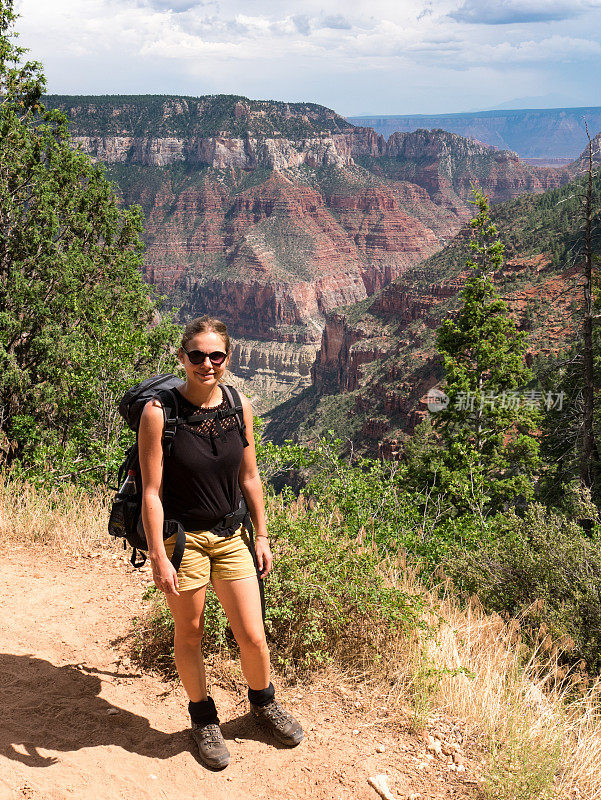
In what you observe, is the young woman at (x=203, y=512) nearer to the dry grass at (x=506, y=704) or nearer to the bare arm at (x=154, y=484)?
the bare arm at (x=154, y=484)

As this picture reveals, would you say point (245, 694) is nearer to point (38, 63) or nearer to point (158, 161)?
point (38, 63)

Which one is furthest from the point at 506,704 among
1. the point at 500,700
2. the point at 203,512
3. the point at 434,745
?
the point at 203,512

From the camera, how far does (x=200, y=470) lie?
280 centimetres

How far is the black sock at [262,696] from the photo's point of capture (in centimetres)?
319

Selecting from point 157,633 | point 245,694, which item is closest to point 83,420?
point 157,633

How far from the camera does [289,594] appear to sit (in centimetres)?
405

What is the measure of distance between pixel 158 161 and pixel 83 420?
149926 millimetres

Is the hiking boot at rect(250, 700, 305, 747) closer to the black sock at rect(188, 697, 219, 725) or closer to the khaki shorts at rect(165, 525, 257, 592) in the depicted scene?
the black sock at rect(188, 697, 219, 725)

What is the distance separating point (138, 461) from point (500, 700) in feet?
7.87

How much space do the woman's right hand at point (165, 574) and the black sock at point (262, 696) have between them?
846 millimetres

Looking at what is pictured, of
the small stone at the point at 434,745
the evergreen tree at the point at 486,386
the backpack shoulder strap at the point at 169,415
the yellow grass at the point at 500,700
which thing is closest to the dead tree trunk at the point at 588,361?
the evergreen tree at the point at 486,386

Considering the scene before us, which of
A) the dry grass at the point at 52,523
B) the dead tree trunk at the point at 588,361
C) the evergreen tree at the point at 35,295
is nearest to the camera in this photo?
the dry grass at the point at 52,523

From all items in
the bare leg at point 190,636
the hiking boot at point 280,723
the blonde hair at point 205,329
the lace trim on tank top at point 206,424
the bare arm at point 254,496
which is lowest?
the hiking boot at point 280,723

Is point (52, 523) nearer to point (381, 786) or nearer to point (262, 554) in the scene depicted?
point (262, 554)
